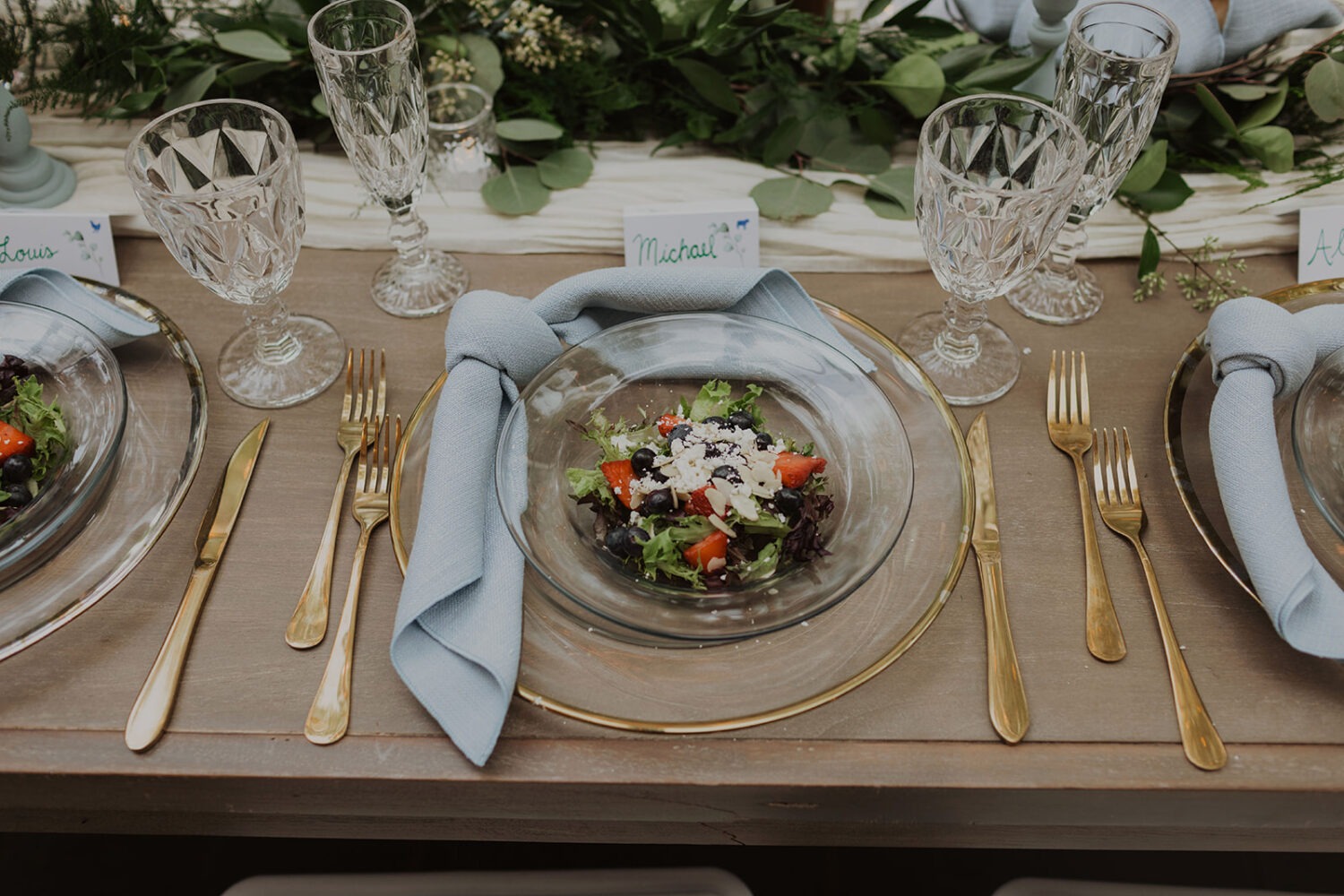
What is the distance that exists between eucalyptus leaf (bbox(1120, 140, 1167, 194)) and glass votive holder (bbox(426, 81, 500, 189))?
2.31 ft

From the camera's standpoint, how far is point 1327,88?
105cm

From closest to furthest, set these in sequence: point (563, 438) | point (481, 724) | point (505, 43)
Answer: point (481, 724) < point (563, 438) < point (505, 43)

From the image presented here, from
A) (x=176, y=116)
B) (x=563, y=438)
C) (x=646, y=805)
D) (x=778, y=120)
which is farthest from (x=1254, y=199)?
(x=176, y=116)

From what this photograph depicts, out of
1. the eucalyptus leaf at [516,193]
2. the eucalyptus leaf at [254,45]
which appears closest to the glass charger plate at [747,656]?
the eucalyptus leaf at [516,193]

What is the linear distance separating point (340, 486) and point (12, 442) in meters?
0.24

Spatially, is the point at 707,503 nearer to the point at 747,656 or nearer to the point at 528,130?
the point at 747,656

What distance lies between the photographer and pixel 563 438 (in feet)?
2.63

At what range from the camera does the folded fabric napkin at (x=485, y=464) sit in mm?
665

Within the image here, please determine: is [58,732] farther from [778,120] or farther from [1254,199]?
[1254,199]

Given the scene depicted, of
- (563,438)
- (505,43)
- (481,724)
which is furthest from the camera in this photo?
(505,43)

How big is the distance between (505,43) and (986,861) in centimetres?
122

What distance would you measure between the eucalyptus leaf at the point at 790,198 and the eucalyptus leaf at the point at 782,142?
0.12ft

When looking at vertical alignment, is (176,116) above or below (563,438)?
above

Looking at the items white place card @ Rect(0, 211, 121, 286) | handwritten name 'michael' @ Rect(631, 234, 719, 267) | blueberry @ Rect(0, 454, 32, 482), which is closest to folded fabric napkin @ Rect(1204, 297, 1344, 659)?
handwritten name 'michael' @ Rect(631, 234, 719, 267)
